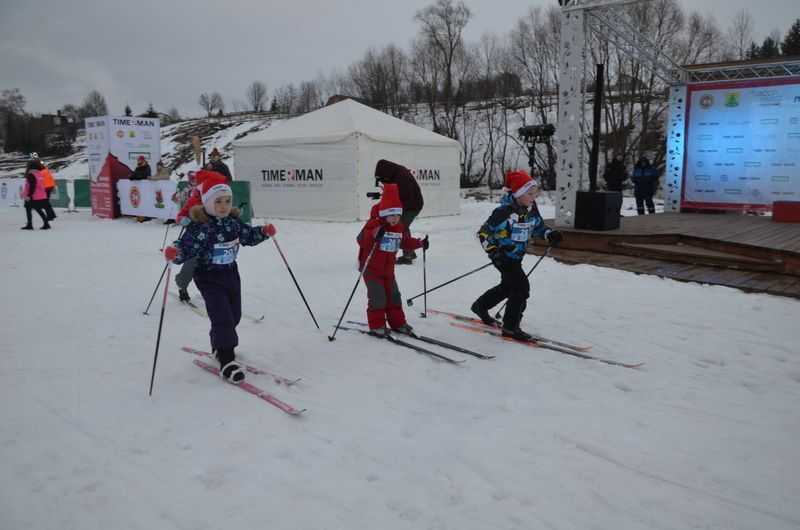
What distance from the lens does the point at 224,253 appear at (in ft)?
12.3

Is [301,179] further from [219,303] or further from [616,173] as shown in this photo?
[219,303]

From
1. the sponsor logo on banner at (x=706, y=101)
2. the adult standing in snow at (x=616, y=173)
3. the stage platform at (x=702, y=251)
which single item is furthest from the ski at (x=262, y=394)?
the sponsor logo on banner at (x=706, y=101)

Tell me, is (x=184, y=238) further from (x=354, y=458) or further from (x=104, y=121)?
(x=104, y=121)

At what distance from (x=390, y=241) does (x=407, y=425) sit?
76.6 inches

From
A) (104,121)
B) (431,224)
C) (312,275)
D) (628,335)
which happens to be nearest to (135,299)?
(312,275)

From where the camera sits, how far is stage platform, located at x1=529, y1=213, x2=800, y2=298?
6656 millimetres

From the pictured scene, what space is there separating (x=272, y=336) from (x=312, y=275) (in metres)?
2.76

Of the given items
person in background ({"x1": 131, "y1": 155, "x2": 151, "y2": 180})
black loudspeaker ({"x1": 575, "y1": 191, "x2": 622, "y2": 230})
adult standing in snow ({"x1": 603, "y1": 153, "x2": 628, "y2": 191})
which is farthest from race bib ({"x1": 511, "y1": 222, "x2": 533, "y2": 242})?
person in background ({"x1": 131, "y1": 155, "x2": 151, "y2": 180})

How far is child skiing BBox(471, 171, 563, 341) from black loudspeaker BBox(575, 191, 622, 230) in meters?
4.89

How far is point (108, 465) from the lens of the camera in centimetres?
261

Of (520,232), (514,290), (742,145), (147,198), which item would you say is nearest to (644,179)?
(742,145)

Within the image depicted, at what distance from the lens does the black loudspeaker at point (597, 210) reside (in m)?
8.98

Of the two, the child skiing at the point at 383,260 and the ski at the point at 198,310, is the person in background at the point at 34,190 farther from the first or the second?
the child skiing at the point at 383,260

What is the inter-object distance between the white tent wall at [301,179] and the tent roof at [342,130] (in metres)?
0.19
